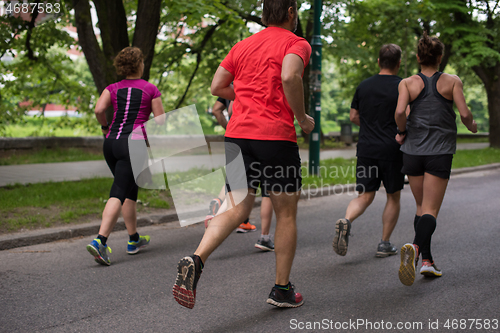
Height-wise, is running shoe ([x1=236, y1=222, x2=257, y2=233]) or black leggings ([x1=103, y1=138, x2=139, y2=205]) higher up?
black leggings ([x1=103, y1=138, x2=139, y2=205])

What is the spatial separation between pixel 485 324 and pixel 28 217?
17.2 ft

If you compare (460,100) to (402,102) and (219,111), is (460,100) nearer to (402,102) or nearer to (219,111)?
(402,102)

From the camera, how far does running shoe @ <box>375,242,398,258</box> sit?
186 inches

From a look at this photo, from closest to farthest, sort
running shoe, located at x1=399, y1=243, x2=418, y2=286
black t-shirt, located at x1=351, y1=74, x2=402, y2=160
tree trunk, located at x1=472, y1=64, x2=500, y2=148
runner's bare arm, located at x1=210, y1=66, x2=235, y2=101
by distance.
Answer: runner's bare arm, located at x1=210, y1=66, x2=235, y2=101 < running shoe, located at x1=399, y1=243, x2=418, y2=286 < black t-shirt, located at x1=351, y1=74, x2=402, y2=160 < tree trunk, located at x1=472, y1=64, x2=500, y2=148

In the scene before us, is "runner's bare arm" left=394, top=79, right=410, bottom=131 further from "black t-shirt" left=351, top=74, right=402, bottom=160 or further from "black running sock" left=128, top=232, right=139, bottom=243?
"black running sock" left=128, top=232, right=139, bottom=243

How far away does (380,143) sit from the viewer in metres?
4.55

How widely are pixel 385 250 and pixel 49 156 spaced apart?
11426 millimetres

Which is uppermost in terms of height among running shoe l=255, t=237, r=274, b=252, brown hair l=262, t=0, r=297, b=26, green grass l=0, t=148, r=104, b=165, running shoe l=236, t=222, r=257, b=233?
brown hair l=262, t=0, r=297, b=26

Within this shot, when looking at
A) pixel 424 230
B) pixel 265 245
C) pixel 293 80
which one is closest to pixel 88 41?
pixel 265 245

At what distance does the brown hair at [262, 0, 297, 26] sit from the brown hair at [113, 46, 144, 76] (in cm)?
196

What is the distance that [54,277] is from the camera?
4.11 m

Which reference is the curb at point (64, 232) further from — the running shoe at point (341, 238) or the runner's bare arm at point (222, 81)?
the runner's bare arm at point (222, 81)

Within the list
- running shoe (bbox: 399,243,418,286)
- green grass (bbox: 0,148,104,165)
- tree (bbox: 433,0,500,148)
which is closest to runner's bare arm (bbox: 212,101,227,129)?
running shoe (bbox: 399,243,418,286)

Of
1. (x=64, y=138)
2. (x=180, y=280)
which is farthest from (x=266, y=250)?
(x=64, y=138)
